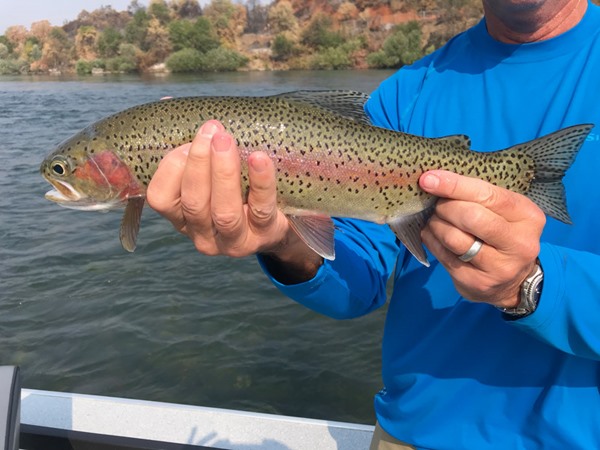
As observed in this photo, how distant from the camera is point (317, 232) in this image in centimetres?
212

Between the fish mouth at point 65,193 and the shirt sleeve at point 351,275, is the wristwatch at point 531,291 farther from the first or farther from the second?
the fish mouth at point 65,193

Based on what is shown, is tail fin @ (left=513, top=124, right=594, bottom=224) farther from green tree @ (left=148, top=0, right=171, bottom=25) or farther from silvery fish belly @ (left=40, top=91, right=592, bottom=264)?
green tree @ (left=148, top=0, right=171, bottom=25)

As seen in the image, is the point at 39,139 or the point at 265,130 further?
the point at 39,139

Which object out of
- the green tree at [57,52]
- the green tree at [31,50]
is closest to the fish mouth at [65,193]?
the green tree at [57,52]

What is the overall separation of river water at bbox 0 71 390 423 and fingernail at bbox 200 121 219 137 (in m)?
5.51

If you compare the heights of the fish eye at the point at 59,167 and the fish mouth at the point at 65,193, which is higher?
the fish eye at the point at 59,167

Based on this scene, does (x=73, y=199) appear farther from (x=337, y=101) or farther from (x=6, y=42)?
(x=6, y=42)

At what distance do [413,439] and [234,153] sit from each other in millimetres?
1368

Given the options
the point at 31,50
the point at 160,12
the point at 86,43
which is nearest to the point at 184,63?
the point at 86,43

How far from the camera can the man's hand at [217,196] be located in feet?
6.07

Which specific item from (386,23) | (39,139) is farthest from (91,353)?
(386,23)

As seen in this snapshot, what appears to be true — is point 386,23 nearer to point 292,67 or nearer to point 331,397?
point 292,67

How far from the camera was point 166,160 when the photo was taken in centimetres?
193

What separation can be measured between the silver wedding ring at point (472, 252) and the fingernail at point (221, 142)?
84cm
